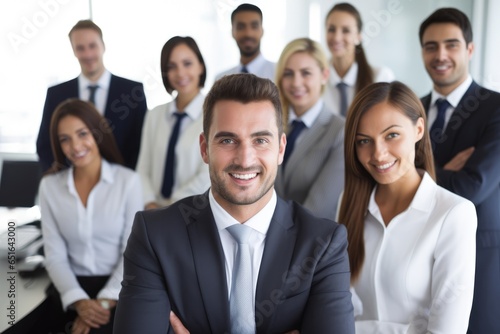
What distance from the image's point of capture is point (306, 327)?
1.41 metres

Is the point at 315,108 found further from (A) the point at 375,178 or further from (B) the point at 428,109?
(A) the point at 375,178

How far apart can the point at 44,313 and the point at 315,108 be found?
5.61 feet

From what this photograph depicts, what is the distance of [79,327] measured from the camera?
2.48 meters

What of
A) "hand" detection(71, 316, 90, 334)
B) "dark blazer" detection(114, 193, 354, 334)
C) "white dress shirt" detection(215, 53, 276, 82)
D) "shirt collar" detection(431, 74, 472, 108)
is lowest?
"hand" detection(71, 316, 90, 334)

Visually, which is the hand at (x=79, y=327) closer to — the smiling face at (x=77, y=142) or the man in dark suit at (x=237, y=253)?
the smiling face at (x=77, y=142)

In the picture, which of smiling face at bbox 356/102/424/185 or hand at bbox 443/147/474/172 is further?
hand at bbox 443/147/474/172

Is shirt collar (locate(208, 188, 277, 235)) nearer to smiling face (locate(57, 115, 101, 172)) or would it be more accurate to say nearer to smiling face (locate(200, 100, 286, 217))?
smiling face (locate(200, 100, 286, 217))

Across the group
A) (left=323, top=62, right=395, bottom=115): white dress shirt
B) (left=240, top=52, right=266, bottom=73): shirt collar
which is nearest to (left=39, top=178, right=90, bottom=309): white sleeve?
(left=240, top=52, right=266, bottom=73): shirt collar

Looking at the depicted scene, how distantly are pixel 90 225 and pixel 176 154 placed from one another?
66 cm

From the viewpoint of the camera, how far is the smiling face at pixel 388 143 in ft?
5.75

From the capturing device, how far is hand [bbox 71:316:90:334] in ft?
8.06

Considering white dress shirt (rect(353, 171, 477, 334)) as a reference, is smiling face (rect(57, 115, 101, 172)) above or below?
above

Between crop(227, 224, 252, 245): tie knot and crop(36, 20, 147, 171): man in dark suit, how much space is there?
74.7 inches

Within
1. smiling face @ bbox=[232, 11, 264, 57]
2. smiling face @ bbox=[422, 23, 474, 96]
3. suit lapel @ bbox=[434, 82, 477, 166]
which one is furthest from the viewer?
smiling face @ bbox=[232, 11, 264, 57]
